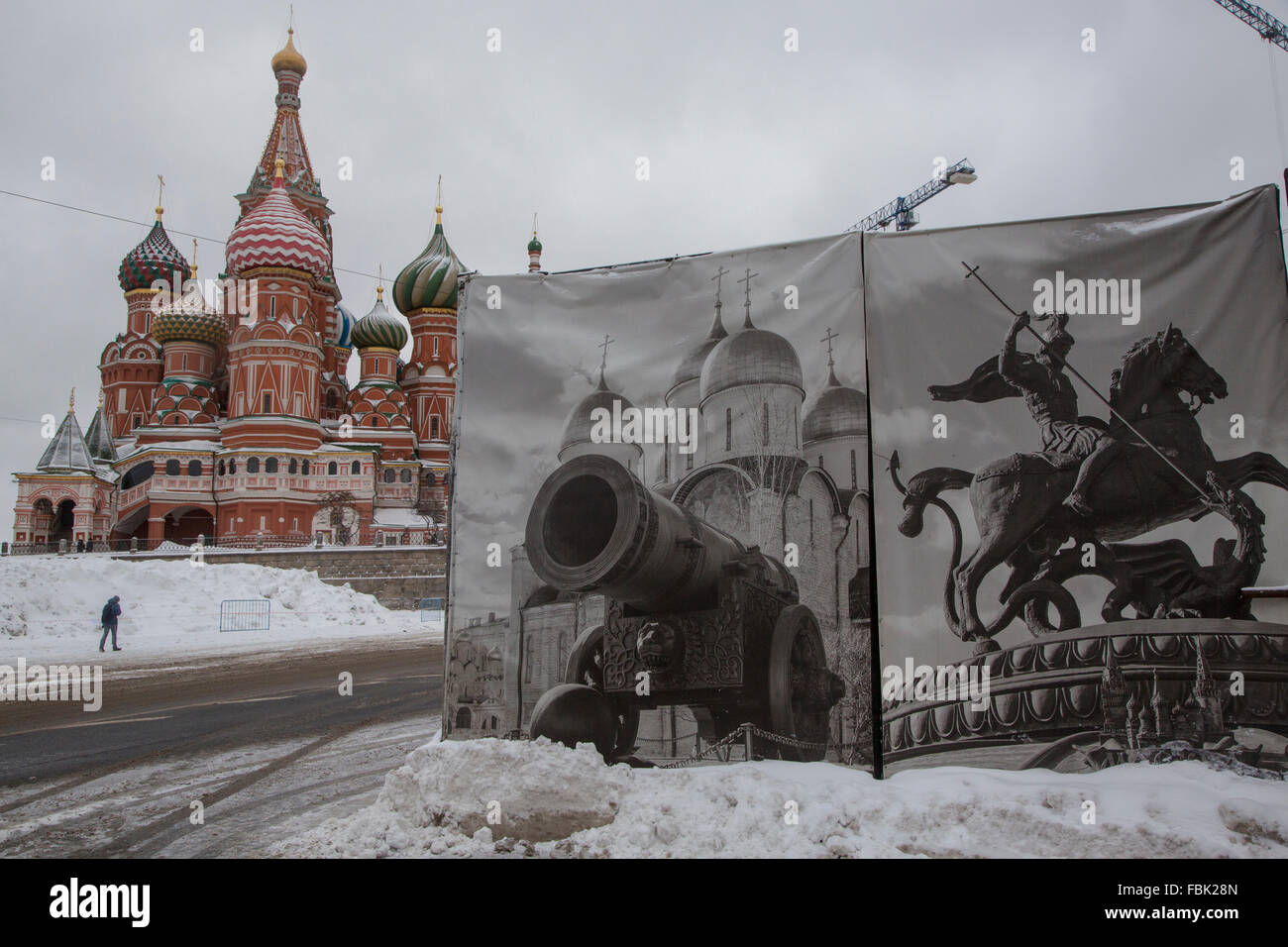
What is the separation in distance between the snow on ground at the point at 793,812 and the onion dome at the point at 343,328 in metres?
61.2

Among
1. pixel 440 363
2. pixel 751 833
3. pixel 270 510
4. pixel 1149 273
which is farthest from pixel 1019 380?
pixel 440 363

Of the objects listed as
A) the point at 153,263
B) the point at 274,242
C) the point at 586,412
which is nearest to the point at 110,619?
the point at 586,412

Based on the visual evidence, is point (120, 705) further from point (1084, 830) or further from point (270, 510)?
point (270, 510)

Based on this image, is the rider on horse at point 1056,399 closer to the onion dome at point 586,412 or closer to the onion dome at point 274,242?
the onion dome at point 586,412

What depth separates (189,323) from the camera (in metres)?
56.6

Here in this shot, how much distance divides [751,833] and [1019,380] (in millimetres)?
3276

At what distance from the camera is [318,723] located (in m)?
10.5

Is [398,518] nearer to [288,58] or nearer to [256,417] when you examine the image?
[256,417]

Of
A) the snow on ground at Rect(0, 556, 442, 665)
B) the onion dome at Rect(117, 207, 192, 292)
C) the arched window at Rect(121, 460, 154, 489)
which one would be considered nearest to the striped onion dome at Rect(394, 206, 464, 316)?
the onion dome at Rect(117, 207, 192, 292)

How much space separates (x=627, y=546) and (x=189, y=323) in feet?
194

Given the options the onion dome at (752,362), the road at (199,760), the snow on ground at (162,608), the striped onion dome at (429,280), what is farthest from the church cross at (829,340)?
the striped onion dome at (429,280)

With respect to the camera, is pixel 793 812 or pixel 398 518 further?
pixel 398 518

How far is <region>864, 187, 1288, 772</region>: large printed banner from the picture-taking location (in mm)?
5508

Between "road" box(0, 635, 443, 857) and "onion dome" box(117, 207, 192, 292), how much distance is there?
176 ft
